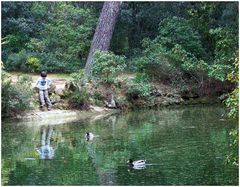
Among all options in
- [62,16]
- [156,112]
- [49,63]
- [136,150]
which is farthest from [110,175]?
[62,16]

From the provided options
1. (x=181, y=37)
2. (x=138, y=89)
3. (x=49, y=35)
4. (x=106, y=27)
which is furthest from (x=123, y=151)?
(x=49, y=35)

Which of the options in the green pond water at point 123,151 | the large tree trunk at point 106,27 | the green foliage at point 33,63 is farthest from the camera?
the large tree trunk at point 106,27

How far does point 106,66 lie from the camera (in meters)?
24.0

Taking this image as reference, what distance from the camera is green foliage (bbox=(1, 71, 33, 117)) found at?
20.3m

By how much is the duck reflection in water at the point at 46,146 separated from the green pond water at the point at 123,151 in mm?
22

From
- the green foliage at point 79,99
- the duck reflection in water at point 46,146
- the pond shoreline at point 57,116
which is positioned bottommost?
the duck reflection in water at point 46,146

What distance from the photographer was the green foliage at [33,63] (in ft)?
86.7

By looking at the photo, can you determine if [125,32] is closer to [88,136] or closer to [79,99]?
[79,99]

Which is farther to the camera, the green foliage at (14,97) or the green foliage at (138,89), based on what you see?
the green foliage at (138,89)

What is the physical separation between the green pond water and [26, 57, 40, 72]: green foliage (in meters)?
5.78

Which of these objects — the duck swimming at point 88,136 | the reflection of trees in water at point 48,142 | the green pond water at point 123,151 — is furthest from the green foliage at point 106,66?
the duck swimming at point 88,136

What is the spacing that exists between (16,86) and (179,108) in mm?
6275

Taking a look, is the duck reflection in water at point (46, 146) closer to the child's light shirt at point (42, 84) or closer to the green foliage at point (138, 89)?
the child's light shirt at point (42, 84)

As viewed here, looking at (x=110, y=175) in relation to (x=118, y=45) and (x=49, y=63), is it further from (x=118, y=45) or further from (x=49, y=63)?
(x=118, y=45)
